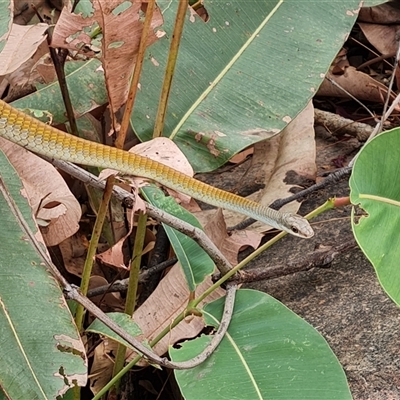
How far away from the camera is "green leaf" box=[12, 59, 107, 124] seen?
6.10 ft

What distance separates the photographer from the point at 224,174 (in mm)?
2469

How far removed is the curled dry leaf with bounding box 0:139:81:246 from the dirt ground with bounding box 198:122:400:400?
57cm

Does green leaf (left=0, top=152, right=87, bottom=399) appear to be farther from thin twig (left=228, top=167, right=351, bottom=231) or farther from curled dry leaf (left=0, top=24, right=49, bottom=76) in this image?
thin twig (left=228, top=167, right=351, bottom=231)

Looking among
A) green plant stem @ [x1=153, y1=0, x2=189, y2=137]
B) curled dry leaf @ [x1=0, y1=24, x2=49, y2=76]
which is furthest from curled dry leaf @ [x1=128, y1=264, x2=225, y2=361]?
curled dry leaf @ [x1=0, y1=24, x2=49, y2=76]

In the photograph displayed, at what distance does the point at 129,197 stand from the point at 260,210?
50 centimetres

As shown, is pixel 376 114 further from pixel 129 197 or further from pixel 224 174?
pixel 129 197

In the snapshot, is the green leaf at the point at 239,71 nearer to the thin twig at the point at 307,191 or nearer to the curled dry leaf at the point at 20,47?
the thin twig at the point at 307,191

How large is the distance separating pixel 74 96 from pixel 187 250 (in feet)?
1.90

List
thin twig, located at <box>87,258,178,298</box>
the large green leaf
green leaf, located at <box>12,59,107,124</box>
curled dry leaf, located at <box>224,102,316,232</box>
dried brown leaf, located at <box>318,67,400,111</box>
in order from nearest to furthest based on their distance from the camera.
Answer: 1. the large green leaf
2. thin twig, located at <box>87,258,178,298</box>
3. green leaf, located at <box>12,59,107,124</box>
4. curled dry leaf, located at <box>224,102,316,232</box>
5. dried brown leaf, located at <box>318,67,400,111</box>

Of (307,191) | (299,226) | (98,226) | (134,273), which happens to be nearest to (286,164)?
(307,191)

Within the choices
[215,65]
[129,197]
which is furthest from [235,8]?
[129,197]

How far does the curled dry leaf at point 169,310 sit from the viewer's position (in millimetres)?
1626

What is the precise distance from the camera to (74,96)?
6.17 ft

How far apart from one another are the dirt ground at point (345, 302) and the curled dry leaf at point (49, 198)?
57 cm
